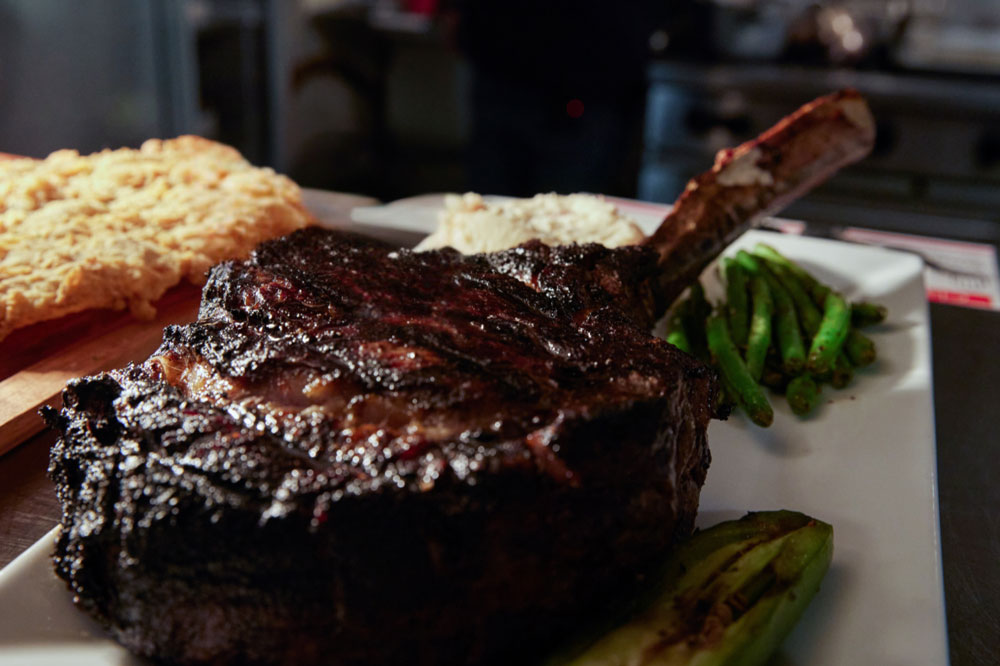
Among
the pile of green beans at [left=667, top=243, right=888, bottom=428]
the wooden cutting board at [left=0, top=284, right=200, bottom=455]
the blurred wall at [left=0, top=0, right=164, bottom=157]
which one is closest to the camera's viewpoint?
the wooden cutting board at [left=0, top=284, right=200, bottom=455]

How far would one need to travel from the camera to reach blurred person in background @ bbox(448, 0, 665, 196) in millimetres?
6699

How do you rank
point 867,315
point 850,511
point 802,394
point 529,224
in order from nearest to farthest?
point 850,511, point 802,394, point 867,315, point 529,224

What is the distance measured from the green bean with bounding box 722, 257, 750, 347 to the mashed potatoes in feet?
1.33

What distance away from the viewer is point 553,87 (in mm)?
6926

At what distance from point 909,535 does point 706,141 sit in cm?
606

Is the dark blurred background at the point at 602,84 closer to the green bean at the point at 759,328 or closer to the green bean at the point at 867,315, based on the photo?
the green bean at the point at 759,328

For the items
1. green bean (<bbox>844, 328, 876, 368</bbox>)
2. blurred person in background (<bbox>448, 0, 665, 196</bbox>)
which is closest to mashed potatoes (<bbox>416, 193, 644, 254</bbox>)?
green bean (<bbox>844, 328, 876, 368</bbox>)

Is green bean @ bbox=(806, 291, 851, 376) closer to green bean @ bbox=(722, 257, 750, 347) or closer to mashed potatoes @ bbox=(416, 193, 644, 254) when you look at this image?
green bean @ bbox=(722, 257, 750, 347)

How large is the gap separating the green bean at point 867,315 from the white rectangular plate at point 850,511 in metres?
0.05

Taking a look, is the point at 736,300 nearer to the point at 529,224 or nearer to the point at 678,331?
the point at 678,331

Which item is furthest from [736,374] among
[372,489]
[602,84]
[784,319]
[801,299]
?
[602,84]

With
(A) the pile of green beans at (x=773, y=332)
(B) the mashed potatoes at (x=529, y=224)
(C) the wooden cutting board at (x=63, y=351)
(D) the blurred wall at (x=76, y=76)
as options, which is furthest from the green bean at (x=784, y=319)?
(D) the blurred wall at (x=76, y=76)

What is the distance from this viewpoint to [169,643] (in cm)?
162

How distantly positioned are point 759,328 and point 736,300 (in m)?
0.25
